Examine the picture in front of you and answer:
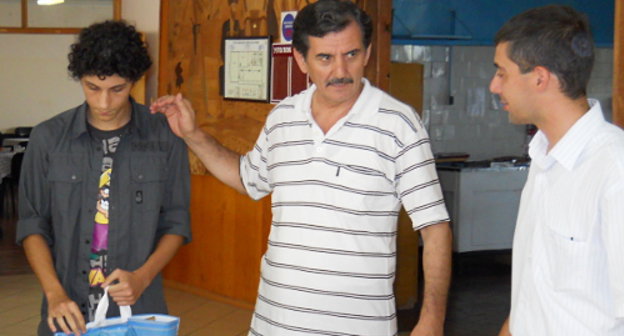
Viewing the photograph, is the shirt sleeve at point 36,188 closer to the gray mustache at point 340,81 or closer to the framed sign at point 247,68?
the gray mustache at point 340,81

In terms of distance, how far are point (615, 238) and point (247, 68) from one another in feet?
15.9

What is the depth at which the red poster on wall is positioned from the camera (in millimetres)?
6211

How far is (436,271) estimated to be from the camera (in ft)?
8.69

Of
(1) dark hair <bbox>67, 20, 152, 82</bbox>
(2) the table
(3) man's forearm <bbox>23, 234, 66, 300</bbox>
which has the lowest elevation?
(2) the table

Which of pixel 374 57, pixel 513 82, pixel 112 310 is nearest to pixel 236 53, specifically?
pixel 374 57

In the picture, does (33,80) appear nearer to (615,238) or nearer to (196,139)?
(196,139)

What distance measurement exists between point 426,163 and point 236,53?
4181mm

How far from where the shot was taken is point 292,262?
2.76m

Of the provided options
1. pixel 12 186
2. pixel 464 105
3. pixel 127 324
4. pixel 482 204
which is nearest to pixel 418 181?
pixel 127 324

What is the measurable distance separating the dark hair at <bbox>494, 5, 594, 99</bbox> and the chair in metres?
10.4

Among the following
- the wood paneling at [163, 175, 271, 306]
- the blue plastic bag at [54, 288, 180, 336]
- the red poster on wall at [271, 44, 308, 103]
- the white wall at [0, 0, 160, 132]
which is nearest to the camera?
the blue plastic bag at [54, 288, 180, 336]

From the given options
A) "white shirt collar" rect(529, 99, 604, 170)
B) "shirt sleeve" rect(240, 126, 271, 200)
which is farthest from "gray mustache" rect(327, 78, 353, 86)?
"white shirt collar" rect(529, 99, 604, 170)

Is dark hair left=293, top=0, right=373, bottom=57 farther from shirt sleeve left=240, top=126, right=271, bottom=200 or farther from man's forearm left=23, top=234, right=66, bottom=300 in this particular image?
man's forearm left=23, top=234, right=66, bottom=300

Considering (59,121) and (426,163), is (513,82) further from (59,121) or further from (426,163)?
(59,121)
